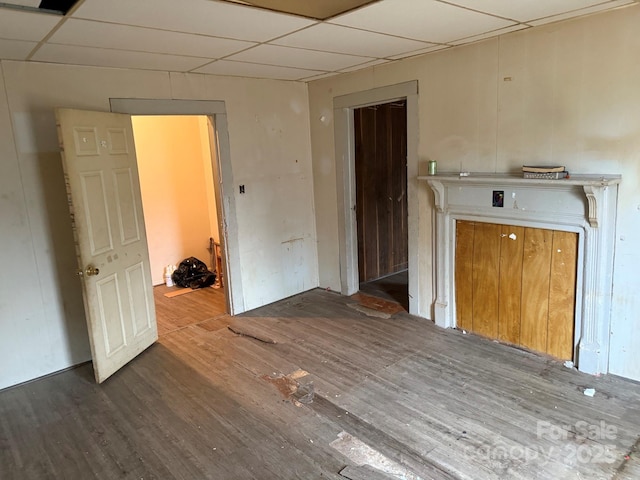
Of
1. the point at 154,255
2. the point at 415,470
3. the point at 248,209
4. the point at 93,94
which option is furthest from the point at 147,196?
the point at 415,470

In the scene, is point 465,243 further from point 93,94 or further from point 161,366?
point 93,94

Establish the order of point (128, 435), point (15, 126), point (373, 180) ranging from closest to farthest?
point (128, 435) < point (15, 126) < point (373, 180)

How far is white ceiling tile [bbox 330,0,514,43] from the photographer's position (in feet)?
7.83

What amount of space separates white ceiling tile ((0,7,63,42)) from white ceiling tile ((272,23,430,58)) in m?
1.31

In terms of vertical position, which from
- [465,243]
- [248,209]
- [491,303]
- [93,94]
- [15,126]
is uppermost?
[93,94]

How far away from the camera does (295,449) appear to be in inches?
98.4

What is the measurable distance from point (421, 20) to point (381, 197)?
113 inches

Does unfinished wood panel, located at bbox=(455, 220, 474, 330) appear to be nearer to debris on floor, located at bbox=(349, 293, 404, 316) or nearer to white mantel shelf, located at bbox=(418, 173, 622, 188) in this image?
white mantel shelf, located at bbox=(418, 173, 622, 188)

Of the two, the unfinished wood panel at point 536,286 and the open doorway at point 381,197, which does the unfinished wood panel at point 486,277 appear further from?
the open doorway at point 381,197

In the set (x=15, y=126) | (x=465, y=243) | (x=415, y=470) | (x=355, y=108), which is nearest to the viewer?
(x=415, y=470)

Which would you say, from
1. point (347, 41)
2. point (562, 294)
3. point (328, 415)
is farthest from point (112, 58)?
point (562, 294)

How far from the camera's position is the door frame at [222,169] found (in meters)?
3.83

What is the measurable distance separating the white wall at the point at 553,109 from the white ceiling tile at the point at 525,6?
318 millimetres

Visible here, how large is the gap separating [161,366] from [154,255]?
96.7 inches
